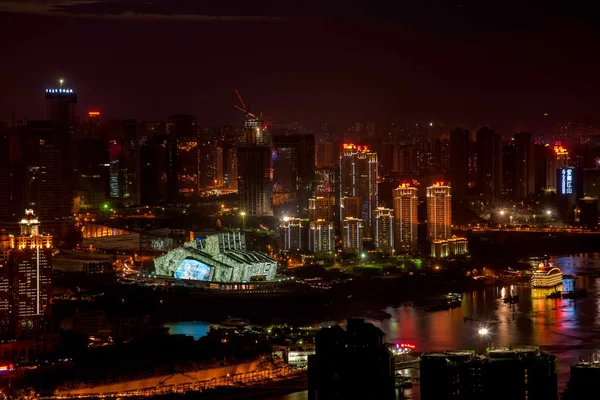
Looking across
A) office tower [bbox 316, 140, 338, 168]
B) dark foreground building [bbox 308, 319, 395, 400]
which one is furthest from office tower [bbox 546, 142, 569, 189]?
dark foreground building [bbox 308, 319, 395, 400]

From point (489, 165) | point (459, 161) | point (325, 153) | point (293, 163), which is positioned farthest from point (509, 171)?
point (293, 163)

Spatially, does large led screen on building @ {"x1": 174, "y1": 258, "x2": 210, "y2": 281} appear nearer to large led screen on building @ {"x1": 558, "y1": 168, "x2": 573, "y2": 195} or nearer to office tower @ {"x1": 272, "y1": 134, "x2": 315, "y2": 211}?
office tower @ {"x1": 272, "y1": 134, "x2": 315, "y2": 211}

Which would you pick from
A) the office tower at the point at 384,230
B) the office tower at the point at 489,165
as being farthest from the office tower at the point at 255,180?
the office tower at the point at 489,165

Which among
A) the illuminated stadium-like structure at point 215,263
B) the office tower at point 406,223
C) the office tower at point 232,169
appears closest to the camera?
the illuminated stadium-like structure at point 215,263

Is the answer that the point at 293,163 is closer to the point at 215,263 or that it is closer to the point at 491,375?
the point at 215,263

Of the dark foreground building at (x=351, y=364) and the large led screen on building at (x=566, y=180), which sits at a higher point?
the large led screen on building at (x=566, y=180)

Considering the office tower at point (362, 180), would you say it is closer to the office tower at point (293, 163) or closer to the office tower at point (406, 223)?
the office tower at point (406, 223)

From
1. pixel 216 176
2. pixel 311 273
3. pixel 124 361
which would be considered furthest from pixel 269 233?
pixel 124 361
